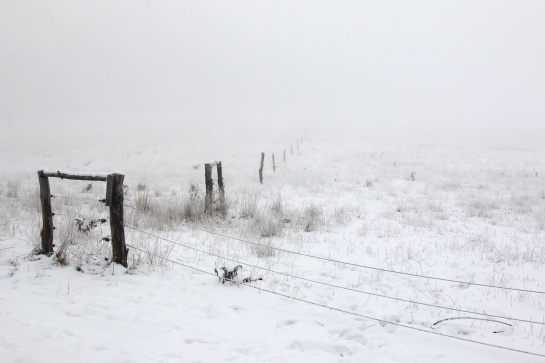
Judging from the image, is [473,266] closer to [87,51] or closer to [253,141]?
[253,141]

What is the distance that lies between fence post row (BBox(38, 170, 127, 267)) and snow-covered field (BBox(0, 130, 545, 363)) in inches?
8.4

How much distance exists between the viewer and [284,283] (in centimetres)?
521

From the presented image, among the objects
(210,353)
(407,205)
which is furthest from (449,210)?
(210,353)

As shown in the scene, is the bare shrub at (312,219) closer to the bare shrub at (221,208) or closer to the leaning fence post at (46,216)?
the bare shrub at (221,208)

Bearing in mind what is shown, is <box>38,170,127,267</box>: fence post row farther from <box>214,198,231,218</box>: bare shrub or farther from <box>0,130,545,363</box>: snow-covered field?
<box>214,198,231,218</box>: bare shrub

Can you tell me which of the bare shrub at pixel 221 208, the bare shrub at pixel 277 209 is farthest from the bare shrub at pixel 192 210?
the bare shrub at pixel 277 209

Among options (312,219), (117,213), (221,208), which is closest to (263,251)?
(117,213)

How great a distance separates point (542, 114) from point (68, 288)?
108m

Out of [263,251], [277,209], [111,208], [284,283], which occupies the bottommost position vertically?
[284,283]

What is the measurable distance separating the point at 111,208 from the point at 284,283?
111 inches

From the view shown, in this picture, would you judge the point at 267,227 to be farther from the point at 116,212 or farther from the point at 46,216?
the point at 46,216

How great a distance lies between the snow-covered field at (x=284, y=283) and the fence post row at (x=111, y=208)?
0.70 feet

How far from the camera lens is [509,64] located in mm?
180875

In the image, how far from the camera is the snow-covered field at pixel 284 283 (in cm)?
364
